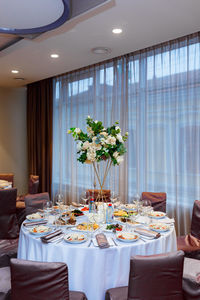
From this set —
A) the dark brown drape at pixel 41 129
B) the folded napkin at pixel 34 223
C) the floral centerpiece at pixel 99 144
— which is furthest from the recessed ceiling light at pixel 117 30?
the dark brown drape at pixel 41 129

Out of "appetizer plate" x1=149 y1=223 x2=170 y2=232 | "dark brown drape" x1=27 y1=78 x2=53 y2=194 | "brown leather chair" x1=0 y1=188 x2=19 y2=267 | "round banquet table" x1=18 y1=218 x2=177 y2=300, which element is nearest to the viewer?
"round banquet table" x1=18 y1=218 x2=177 y2=300

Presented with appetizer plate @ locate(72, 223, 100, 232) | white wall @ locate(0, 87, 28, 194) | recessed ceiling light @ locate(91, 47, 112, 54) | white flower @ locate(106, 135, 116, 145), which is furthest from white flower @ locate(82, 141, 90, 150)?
white wall @ locate(0, 87, 28, 194)

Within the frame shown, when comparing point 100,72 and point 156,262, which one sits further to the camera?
point 100,72

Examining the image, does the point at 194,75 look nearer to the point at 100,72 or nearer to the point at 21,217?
the point at 100,72

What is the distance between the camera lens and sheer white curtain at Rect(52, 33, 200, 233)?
3.73m

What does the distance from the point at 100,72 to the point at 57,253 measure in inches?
150

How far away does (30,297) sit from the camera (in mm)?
1590

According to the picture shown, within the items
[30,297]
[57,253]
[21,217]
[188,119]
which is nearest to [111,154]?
[57,253]

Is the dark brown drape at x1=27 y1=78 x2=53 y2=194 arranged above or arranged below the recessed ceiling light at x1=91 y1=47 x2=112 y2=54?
below

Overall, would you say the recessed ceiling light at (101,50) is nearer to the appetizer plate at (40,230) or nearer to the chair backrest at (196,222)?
the chair backrest at (196,222)

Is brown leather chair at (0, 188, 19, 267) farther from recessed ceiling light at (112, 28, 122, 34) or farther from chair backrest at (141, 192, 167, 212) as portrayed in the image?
recessed ceiling light at (112, 28, 122, 34)

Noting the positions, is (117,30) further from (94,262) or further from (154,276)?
(154,276)

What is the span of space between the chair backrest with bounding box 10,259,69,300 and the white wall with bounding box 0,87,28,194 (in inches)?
208

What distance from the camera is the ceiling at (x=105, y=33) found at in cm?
272
